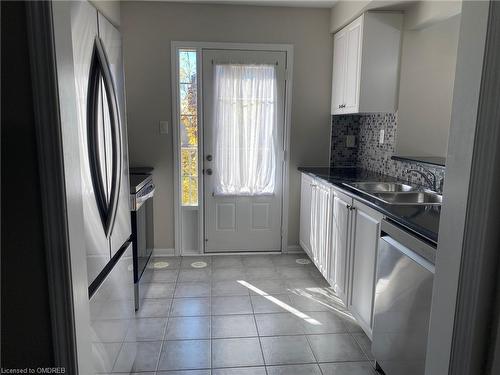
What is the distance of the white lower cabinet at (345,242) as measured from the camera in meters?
2.25

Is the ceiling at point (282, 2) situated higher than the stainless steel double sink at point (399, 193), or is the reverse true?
the ceiling at point (282, 2)

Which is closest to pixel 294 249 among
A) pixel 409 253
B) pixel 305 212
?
pixel 305 212

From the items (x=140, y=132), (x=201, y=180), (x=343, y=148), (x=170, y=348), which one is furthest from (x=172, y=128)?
(x=170, y=348)

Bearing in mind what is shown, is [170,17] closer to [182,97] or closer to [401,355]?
[182,97]

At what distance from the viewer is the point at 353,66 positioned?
3.28m

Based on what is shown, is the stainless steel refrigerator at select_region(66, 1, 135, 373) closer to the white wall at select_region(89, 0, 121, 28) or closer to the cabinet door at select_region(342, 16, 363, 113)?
the white wall at select_region(89, 0, 121, 28)

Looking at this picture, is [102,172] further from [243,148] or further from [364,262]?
[243,148]

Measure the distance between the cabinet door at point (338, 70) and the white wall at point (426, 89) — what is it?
0.58 meters

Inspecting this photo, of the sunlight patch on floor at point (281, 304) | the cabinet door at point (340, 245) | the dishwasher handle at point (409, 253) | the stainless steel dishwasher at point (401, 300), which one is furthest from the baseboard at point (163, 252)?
the dishwasher handle at point (409, 253)

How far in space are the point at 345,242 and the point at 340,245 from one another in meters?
0.11

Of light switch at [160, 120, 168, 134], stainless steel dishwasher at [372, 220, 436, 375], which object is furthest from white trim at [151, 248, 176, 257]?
stainless steel dishwasher at [372, 220, 436, 375]

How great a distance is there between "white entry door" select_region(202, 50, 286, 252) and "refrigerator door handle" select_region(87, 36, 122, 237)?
2118 mm

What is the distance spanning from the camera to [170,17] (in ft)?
11.8

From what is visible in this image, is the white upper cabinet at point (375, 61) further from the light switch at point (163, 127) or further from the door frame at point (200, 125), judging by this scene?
the light switch at point (163, 127)
